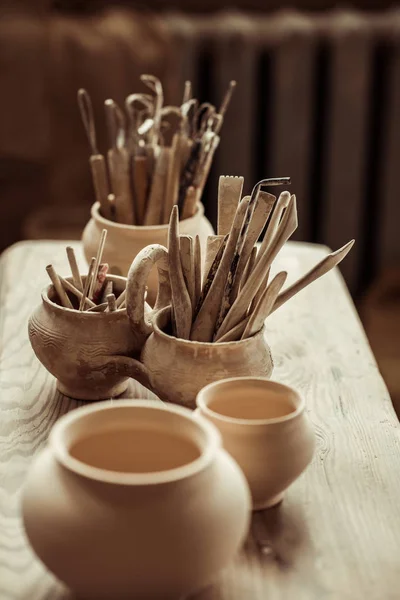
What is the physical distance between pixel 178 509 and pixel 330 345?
0.76 m

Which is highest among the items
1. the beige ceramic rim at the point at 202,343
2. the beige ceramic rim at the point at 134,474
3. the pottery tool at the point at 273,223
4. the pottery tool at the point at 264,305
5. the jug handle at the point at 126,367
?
the pottery tool at the point at 273,223

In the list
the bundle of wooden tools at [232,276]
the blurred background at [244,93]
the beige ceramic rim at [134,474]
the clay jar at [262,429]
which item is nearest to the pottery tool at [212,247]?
the bundle of wooden tools at [232,276]

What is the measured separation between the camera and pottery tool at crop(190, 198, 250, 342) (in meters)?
1.11

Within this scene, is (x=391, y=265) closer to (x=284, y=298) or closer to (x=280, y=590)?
(x=284, y=298)

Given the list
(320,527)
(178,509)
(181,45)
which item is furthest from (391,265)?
(178,509)

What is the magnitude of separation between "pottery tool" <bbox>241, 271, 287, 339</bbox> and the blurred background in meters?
1.73

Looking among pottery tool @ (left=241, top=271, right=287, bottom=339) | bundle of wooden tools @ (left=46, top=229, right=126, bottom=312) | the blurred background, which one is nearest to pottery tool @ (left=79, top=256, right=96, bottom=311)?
bundle of wooden tools @ (left=46, top=229, right=126, bottom=312)

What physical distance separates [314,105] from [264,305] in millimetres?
2093

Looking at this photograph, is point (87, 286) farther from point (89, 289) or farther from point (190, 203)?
point (190, 203)

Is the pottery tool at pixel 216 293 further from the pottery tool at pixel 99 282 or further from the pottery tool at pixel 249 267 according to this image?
the pottery tool at pixel 99 282

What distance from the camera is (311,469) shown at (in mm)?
1080

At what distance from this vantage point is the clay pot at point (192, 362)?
42.1 inches

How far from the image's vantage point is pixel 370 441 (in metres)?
1.15

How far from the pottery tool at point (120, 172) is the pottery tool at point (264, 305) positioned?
1.55ft
